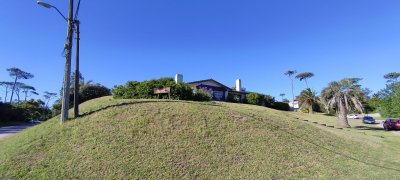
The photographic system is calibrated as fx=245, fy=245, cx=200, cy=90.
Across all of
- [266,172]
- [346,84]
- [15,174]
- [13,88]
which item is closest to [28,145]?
[15,174]

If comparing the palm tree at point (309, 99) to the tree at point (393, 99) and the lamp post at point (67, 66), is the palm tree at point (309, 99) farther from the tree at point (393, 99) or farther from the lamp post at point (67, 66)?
the lamp post at point (67, 66)

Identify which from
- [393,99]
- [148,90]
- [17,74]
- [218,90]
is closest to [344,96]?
[393,99]

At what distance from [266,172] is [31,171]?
19.4 feet

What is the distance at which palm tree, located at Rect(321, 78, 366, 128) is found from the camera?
23931 mm

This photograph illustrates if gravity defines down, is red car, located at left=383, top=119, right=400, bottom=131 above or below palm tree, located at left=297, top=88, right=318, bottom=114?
below

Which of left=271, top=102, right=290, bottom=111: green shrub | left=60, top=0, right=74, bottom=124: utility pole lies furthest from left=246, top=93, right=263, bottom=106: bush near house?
left=60, top=0, right=74, bottom=124: utility pole

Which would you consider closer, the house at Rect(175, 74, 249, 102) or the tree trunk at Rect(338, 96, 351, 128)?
the tree trunk at Rect(338, 96, 351, 128)

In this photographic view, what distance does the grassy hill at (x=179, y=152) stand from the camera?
6.23 metres

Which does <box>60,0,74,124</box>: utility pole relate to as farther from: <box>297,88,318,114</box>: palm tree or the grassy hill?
<box>297,88,318,114</box>: palm tree

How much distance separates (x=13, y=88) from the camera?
220 feet

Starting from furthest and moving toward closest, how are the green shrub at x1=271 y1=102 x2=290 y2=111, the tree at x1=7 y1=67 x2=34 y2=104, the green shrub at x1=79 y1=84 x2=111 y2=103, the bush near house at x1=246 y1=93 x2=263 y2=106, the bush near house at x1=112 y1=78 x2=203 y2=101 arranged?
the tree at x1=7 y1=67 x2=34 y2=104 < the green shrub at x1=271 y1=102 x2=290 y2=111 < the bush near house at x1=246 y1=93 x2=263 y2=106 < the green shrub at x1=79 y1=84 x2=111 y2=103 < the bush near house at x1=112 y1=78 x2=203 y2=101

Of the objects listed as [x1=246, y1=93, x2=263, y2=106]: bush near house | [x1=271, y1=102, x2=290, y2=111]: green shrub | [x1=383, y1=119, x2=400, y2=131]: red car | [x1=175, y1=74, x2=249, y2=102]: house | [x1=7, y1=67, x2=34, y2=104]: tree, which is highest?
[x1=7, y1=67, x2=34, y2=104]: tree

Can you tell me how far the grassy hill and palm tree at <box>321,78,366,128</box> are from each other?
14.9m

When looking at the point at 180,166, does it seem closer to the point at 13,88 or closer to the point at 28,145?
the point at 28,145
